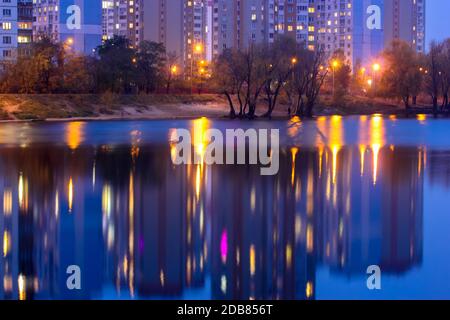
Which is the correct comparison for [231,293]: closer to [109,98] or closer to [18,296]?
[18,296]

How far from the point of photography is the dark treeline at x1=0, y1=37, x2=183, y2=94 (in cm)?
7094

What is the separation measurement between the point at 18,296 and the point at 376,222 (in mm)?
6723

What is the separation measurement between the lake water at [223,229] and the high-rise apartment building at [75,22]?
73.7 m

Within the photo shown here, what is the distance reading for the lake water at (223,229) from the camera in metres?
9.51

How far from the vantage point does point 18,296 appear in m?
8.93

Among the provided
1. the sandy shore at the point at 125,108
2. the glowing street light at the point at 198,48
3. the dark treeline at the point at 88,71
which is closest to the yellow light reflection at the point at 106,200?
the sandy shore at the point at 125,108

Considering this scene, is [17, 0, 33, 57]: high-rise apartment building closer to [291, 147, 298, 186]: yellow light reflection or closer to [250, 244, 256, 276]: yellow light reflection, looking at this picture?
[291, 147, 298, 186]: yellow light reflection

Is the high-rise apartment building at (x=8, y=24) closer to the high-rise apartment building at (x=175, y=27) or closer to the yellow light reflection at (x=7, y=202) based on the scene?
the high-rise apartment building at (x=175, y=27)

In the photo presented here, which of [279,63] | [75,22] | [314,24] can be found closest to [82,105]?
[279,63]

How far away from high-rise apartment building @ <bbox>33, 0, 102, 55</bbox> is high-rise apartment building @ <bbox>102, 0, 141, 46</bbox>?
19.9m

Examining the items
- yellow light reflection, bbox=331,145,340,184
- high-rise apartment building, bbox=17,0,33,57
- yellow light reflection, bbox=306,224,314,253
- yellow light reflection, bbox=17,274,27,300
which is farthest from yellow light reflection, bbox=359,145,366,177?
high-rise apartment building, bbox=17,0,33,57

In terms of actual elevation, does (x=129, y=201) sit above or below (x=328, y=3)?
below

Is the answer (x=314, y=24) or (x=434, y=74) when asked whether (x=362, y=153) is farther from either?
(x=314, y=24)
